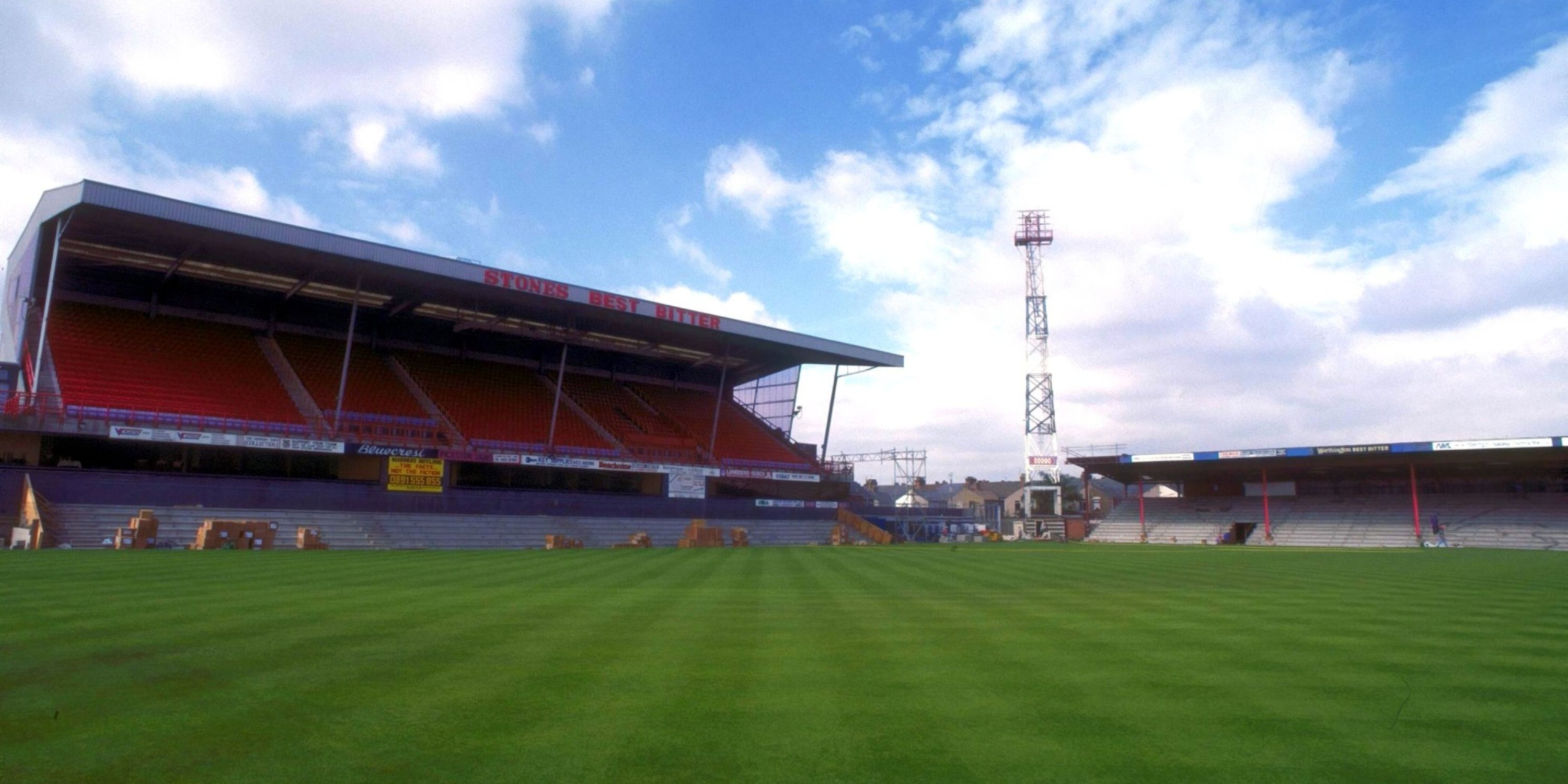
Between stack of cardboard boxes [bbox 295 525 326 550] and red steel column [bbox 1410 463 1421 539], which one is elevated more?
red steel column [bbox 1410 463 1421 539]

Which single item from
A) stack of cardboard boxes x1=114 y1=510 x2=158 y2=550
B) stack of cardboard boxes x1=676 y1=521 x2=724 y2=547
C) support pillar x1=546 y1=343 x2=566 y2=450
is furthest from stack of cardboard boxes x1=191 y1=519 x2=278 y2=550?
stack of cardboard boxes x1=676 y1=521 x2=724 y2=547

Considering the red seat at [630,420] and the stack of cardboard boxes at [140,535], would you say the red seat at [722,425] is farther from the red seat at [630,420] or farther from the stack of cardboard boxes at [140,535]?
the stack of cardboard boxes at [140,535]

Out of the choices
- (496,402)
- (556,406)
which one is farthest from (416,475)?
(496,402)

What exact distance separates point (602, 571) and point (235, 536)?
1467 centimetres

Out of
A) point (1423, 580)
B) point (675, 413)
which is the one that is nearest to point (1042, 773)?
point (1423, 580)

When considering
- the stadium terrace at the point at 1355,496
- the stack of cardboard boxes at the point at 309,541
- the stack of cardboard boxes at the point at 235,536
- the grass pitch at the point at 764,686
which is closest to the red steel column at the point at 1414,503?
the stadium terrace at the point at 1355,496

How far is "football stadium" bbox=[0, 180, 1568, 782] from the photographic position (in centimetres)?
512

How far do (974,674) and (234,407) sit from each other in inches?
1369

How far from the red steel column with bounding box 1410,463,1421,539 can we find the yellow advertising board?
156 ft

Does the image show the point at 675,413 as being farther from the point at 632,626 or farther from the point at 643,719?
the point at 643,719

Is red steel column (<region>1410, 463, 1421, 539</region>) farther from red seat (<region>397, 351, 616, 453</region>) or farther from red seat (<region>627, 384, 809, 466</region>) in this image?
red seat (<region>397, 351, 616, 453</region>)

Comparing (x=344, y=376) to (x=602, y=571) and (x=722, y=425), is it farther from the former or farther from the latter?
(x=722, y=425)

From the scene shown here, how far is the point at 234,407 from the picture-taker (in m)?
33.2

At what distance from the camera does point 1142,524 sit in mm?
56562
